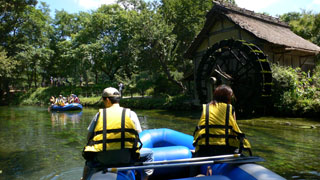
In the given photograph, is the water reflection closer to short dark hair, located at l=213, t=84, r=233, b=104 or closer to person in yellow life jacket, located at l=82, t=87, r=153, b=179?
person in yellow life jacket, located at l=82, t=87, r=153, b=179

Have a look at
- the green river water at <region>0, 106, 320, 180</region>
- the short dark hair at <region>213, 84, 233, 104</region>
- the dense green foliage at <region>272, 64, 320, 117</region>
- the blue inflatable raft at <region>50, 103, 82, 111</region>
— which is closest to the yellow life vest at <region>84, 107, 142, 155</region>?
the short dark hair at <region>213, 84, 233, 104</region>

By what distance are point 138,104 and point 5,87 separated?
2271cm

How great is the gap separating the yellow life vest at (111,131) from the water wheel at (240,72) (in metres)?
10.9

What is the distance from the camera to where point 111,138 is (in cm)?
316

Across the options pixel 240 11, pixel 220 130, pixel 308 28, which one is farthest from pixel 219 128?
pixel 308 28

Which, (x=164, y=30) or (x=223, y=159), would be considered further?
(x=164, y=30)

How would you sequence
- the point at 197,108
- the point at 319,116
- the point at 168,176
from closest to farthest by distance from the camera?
the point at 168,176
the point at 319,116
the point at 197,108

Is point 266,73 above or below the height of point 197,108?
above

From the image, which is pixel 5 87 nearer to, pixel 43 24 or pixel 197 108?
pixel 43 24

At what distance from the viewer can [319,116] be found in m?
11.8

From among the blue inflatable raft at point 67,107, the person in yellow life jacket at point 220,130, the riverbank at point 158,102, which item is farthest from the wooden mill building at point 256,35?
the person in yellow life jacket at point 220,130

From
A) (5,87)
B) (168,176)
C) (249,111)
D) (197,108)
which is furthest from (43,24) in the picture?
(168,176)

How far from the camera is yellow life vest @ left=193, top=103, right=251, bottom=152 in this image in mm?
3520

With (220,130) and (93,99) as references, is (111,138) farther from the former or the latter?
(93,99)
